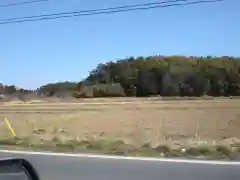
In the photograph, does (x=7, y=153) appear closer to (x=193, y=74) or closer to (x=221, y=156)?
(x=221, y=156)

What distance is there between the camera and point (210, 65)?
78.4m

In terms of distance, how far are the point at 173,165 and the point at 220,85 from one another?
5984 cm

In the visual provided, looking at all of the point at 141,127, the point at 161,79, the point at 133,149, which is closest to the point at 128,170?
the point at 133,149

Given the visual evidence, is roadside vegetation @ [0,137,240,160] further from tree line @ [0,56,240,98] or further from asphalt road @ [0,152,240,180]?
tree line @ [0,56,240,98]

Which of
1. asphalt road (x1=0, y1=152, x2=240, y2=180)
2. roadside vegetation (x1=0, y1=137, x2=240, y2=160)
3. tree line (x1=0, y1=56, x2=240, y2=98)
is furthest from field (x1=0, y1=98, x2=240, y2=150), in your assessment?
tree line (x1=0, y1=56, x2=240, y2=98)

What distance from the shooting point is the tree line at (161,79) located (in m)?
68.6

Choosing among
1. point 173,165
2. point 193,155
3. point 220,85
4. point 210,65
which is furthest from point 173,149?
point 210,65

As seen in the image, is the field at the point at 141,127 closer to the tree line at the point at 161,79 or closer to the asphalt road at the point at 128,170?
the asphalt road at the point at 128,170

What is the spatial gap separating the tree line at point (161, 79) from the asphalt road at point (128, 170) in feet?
186

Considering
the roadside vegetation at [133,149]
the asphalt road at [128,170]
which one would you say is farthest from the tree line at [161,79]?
the asphalt road at [128,170]

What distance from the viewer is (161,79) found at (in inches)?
2968

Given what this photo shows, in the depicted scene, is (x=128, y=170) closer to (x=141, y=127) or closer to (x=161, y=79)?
(x=141, y=127)

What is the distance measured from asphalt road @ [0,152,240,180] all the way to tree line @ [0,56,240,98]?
186 ft

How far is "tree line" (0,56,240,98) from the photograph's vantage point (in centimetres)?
6856
